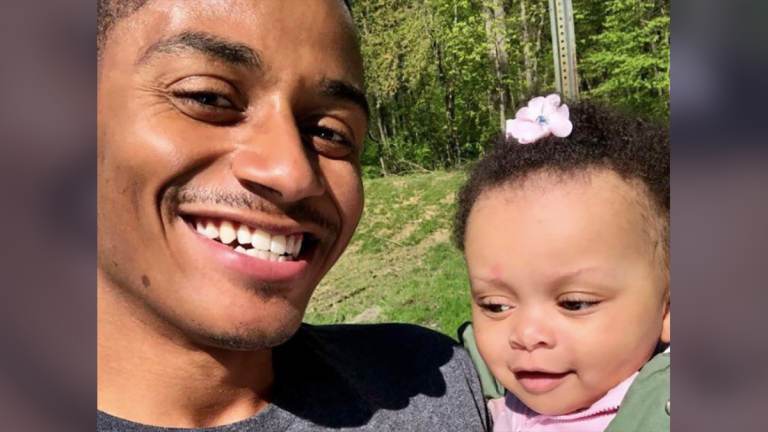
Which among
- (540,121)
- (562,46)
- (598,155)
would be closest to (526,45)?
(562,46)

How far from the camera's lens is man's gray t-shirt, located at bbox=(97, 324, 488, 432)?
141cm

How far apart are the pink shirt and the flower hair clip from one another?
0.61m

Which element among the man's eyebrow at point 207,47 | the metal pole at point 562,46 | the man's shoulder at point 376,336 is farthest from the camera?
the metal pole at point 562,46

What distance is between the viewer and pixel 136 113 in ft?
3.68

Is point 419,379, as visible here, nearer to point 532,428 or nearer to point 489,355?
point 489,355

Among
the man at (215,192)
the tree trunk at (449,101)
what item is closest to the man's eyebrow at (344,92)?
the man at (215,192)

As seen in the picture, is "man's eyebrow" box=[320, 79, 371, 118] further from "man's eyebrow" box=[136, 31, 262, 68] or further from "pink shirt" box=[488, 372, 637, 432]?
"pink shirt" box=[488, 372, 637, 432]

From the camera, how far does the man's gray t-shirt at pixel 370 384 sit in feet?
4.62

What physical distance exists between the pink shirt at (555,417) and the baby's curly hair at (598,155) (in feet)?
1.11

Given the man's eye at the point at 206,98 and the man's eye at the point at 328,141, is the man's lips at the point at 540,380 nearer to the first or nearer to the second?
the man's eye at the point at 328,141
